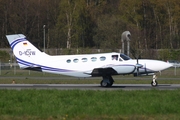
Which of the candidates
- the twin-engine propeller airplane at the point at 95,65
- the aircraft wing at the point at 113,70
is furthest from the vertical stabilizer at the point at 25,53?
the aircraft wing at the point at 113,70

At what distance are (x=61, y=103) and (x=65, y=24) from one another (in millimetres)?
57599

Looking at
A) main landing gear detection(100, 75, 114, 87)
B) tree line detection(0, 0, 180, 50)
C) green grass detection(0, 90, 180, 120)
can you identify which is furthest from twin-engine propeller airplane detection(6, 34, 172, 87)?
tree line detection(0, 0, 180, 50)

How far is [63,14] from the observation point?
7812cm

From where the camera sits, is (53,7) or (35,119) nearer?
(35,119)

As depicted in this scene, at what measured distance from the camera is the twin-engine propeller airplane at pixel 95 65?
34469 mm

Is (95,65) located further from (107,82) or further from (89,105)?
(89,105)

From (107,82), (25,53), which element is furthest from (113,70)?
(25,53)

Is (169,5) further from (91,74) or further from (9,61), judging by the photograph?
(91,74)

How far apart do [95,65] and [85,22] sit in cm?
4447

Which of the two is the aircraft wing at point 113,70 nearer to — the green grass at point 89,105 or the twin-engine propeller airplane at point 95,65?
the twin-engine propeller airplane at point 95,65

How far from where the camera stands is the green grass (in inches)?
707

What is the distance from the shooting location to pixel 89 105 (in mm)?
20719

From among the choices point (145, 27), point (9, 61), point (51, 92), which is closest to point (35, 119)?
point (51, 92)

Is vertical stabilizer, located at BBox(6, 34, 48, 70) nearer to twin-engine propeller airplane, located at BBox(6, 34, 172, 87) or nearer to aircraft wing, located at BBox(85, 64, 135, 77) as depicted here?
twin-engine propeller airplane, located at BBox(6, 34, 172, 87)
